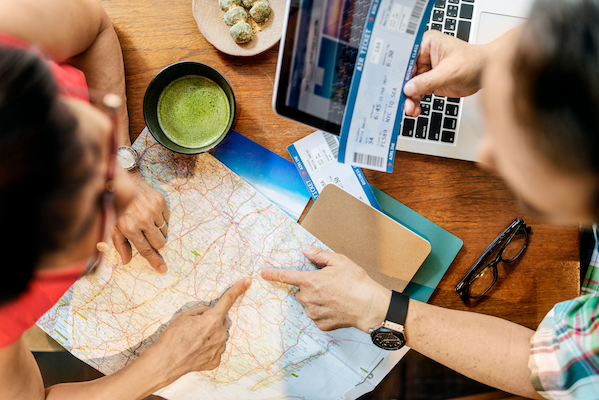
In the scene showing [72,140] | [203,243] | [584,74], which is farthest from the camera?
[203,243]

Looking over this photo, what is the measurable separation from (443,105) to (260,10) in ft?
1.64

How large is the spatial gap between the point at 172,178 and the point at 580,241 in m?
1.09

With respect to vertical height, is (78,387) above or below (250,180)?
below

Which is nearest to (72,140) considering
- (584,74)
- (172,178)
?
(172,178)

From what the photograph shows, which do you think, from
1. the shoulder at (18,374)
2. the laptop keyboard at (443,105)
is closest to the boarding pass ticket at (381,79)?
the laptop keyboard at (443,105)

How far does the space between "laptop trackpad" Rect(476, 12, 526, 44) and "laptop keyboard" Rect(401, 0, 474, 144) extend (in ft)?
0.09

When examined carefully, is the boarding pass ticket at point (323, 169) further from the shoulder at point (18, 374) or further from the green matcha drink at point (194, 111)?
the shoulder at point (18, 374)

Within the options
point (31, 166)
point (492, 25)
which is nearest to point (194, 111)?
point (31, 166)

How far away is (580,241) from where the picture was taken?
90cm

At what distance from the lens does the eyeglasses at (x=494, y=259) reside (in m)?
0.87

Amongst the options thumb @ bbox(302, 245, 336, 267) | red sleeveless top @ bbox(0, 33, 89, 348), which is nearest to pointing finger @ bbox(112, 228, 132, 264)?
red sleeveless top @ bbox(0, 33, 89, 348)

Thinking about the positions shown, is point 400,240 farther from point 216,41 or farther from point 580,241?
point 216,41

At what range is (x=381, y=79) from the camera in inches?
25.2

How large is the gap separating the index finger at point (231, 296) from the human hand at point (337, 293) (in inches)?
2.9
